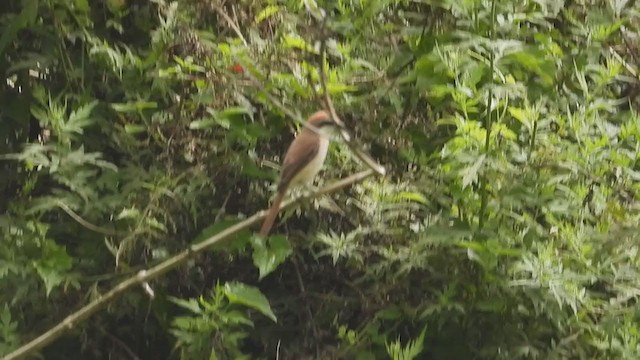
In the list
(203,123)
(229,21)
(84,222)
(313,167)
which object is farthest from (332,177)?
(84,222)

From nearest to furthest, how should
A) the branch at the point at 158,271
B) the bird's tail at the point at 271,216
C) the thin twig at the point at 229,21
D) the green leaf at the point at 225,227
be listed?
the branch at the point at 158,271
the bird's tail at the point at 271,216
the green leaf at the point at 225,227
the thin twig at the point at 229,21

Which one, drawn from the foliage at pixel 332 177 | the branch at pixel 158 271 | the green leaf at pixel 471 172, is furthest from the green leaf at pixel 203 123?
the green leaf at pixel 471 172

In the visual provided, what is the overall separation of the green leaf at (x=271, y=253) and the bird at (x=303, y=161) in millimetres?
37

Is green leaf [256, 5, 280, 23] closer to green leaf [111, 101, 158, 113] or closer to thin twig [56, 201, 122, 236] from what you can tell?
green leaf [111, 101, 158, 113]

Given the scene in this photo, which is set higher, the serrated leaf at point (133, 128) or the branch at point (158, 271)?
the serrated leaf at point (133, 128)

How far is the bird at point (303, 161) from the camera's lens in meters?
1.70

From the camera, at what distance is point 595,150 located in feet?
5.76

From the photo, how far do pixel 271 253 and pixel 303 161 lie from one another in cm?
20

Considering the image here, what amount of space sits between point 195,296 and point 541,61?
2.90 ft

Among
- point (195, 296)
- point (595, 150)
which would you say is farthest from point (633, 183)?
point (195, 296)

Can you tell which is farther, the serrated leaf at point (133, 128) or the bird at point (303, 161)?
the serrated leaf at point (133, 128)

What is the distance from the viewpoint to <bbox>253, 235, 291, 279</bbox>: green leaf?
1.75 metres

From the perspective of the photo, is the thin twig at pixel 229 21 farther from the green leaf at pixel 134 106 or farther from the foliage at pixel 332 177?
the green leaf at pixel 134 106

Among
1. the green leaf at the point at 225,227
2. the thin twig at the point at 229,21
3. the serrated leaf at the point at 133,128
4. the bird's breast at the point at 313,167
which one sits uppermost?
the thin twig at the point at 229,21
